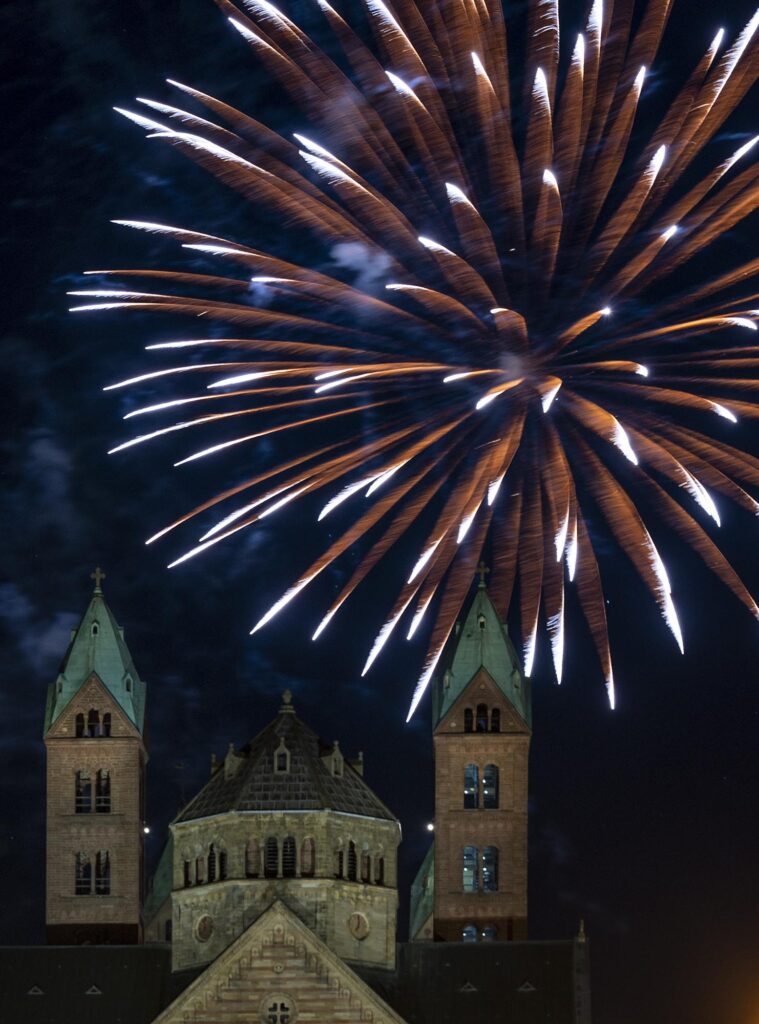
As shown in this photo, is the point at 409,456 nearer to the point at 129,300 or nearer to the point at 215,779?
the point at 129,300

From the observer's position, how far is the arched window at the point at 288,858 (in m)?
138

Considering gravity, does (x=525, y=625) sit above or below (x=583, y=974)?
above

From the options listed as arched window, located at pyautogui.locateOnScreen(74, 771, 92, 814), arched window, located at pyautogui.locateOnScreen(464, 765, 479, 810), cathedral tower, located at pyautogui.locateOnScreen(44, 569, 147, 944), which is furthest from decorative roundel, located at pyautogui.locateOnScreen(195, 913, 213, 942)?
arched window, located at pyautogui.locateOnScreen(464, 765, 479, 810)

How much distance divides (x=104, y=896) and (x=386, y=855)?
13303mm

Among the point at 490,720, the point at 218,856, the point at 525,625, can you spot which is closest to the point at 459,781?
the point at 490,720

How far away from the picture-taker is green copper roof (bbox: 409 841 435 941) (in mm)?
154500

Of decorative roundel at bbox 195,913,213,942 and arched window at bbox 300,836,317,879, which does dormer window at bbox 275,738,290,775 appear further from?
decorative roundel at bbox 195,913,213,942

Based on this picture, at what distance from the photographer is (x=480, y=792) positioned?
5778 inches

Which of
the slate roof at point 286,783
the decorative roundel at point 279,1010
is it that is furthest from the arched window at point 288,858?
the decorative roundel at point 279,1010

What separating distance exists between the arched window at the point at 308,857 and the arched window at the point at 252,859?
1.83m

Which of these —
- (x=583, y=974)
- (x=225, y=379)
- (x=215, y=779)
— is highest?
(x=225, y=379)

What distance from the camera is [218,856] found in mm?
139375

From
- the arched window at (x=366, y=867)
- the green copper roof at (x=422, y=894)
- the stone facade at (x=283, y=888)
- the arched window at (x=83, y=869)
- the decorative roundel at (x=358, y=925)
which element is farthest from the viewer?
the green copper roof at (x=422, y=894)

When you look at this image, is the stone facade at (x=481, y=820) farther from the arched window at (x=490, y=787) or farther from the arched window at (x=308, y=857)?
the arched window at (x=308, y=857)
